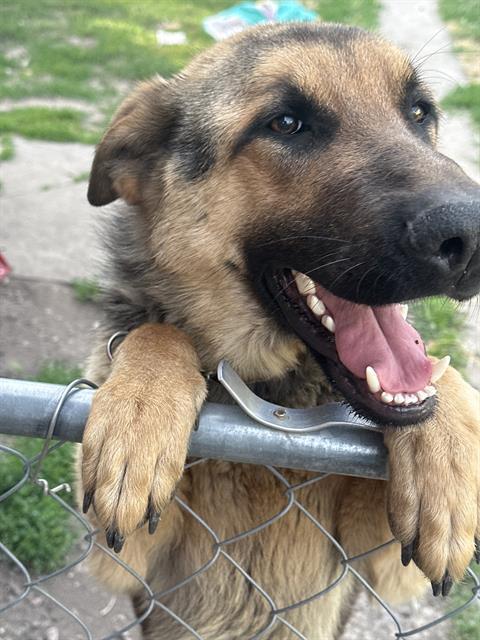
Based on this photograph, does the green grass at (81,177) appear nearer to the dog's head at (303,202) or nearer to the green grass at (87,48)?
the green grass at (87,48)

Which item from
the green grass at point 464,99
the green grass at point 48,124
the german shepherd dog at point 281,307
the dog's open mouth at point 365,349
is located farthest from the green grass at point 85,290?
the green grass at point 464,99

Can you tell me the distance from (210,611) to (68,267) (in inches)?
139

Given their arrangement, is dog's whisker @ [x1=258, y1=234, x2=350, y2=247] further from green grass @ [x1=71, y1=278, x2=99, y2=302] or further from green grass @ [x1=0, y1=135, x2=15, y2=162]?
green grass @ [x1=0, y1=135, x2=15, y2=162]

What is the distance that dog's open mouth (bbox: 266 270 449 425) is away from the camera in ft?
6.11

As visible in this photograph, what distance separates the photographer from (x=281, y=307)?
7.56ft

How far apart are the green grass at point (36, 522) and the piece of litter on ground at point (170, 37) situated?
830cm

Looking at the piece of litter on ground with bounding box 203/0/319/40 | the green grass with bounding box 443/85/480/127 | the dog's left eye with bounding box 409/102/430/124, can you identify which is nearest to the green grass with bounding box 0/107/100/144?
the piece of litter on ground with bounding box 203/0/319/40

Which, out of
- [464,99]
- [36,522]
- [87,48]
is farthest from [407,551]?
[87,48]

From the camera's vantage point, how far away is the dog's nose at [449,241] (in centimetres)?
167

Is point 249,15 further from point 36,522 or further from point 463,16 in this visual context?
point 36,522

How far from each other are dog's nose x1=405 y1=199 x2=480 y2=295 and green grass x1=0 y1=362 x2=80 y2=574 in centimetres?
235

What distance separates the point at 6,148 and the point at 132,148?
5066 mm

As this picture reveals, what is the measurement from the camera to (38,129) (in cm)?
757

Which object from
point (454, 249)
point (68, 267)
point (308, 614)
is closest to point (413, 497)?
point (454, 249)
